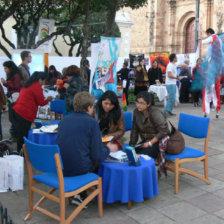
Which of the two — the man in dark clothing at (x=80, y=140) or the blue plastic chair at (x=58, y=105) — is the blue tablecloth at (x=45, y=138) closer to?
the man in dark clothing at (x=80, y=140)

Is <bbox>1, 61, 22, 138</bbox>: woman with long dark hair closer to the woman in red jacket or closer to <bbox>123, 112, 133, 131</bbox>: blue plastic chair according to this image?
the woman in red jacket

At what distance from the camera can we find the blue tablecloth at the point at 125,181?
137 inches

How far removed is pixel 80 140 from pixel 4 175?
144 cm

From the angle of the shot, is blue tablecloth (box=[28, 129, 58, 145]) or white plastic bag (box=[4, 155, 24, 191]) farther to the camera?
blue tablecloth (box=[28, 129, 58, 145])

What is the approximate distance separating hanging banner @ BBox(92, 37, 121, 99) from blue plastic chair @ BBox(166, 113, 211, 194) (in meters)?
2.43

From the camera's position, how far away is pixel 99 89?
22.2 ft

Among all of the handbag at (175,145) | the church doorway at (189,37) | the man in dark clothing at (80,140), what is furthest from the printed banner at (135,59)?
the church doorway at (189,37)

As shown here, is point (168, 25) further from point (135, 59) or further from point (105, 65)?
point (105, 65)

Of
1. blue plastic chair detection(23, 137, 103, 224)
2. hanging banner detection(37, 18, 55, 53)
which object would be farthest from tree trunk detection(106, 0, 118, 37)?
blue plastic chair detection(23, 137, 103, 224)

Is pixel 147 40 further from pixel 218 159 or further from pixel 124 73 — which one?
pixel 218 159

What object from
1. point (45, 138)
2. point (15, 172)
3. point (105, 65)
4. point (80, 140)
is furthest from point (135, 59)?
point (80, 140)

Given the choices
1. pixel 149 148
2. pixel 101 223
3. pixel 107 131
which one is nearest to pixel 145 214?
pixel 101 223

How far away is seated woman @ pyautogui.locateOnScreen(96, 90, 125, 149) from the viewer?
4.27m

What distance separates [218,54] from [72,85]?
298cm
